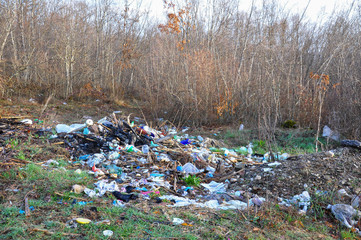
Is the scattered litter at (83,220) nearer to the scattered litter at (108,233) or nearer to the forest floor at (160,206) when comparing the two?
the forest floor at (160,206)

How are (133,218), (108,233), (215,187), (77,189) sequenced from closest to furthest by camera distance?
1. (108,233)
2. (133,218)
3. (77,189)
4. (215,187)

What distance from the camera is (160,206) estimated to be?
319cm

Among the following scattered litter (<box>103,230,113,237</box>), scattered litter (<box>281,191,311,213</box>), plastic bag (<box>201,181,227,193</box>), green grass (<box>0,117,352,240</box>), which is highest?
scattered litter (<box>103,230,113,237</box>)

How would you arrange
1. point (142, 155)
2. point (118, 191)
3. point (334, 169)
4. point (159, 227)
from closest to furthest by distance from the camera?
point (159, 227) < point (118, 191) < point (334, 169) < point (142, 155)

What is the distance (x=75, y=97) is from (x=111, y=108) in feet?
6.20

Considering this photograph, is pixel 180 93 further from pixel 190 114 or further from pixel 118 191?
pixel 118 191

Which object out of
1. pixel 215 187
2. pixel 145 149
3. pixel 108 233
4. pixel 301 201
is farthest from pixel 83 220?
pixel 145 149

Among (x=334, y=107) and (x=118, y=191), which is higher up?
(x=334, y=107)

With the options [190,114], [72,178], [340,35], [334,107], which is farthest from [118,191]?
[340,35]

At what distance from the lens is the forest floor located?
2.61m

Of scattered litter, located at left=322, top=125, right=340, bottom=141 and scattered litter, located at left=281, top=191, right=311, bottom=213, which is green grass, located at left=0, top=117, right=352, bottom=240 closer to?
scattered litter, located at left=281, top=191, right=311, bottom=213

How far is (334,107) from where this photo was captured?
26.9ft

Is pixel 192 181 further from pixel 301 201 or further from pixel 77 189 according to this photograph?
pixel 77 189

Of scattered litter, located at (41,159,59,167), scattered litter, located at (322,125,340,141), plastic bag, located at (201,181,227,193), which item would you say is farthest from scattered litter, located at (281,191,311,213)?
scattered litter, located at (322,125,340,141)
